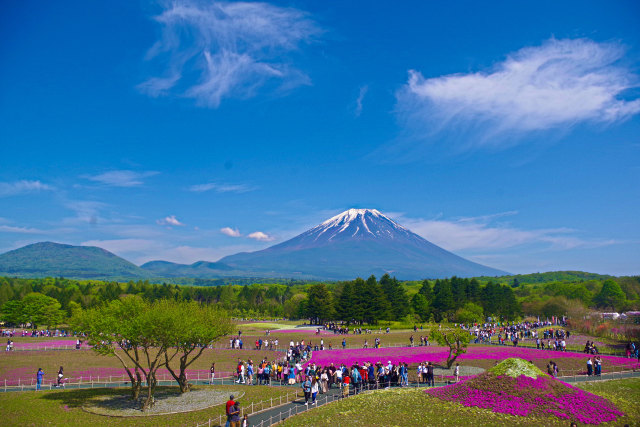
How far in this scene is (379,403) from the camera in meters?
23.1

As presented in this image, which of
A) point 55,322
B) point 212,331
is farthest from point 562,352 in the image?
point 55,322

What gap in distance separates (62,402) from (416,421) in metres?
20.2

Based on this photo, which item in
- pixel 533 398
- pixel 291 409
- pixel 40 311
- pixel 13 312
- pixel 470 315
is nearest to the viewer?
pixel 533 398

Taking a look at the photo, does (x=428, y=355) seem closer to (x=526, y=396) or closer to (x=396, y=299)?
(x=526, y=396)

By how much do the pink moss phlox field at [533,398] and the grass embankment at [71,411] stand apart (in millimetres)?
11686

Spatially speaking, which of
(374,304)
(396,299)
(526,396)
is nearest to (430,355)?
(526,396)

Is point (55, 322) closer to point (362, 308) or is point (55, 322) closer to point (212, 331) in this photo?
point (362, 308)

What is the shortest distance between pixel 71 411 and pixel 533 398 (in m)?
23.8

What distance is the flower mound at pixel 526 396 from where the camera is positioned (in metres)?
20.2

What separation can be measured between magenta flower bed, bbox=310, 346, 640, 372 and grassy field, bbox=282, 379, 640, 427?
13898mm

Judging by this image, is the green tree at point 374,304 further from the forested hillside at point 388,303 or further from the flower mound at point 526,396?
the flower mound at point 526,396

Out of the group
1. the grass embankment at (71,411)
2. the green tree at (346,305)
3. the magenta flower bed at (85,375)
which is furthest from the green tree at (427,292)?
the grass embankment at (71,411)

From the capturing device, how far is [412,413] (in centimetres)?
2095

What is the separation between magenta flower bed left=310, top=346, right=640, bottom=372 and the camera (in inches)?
1527
